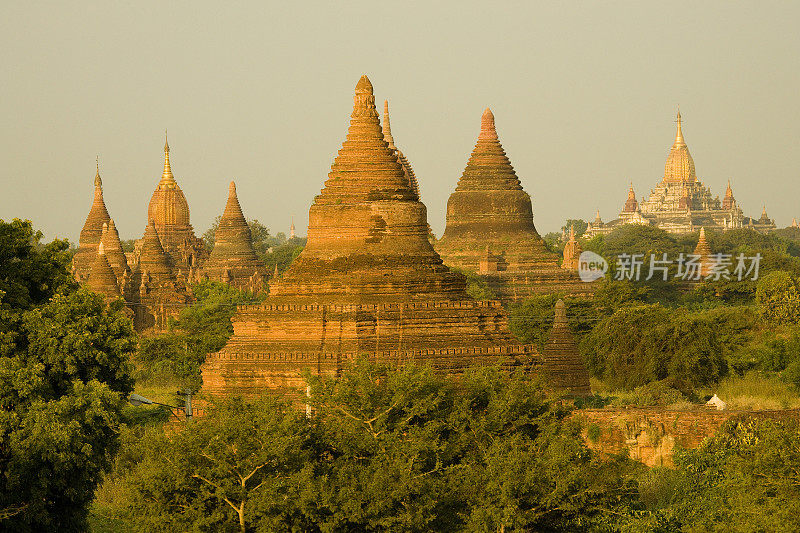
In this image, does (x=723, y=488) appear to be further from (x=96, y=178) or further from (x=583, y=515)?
(x=96, y=178)

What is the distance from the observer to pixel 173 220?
90188mm

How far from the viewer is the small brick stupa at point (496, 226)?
53.0 meters

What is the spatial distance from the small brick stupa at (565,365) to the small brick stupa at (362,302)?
4.37m

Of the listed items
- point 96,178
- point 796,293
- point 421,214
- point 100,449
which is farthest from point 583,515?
point 96,178

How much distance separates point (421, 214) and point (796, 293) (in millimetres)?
26466

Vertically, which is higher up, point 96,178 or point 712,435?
point 96,178

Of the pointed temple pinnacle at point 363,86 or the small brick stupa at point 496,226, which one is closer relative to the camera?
the pointed temple pinnacle at point 363,86

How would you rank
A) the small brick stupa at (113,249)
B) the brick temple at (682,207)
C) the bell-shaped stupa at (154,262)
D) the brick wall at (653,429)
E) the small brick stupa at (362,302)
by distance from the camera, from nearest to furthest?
the small brick stupa at (362,302), the brick wall at (653,429), the bell-shaped stupa at (154,262), the small brick stupa at (113,249), the brick temple at (682,207)

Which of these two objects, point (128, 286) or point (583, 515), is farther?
point (128, 286)

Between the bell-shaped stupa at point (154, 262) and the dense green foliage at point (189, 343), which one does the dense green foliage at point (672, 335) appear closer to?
Result: the dense green foliage at point (189, 343)

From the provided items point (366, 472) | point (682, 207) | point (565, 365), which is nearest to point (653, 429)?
point (565, 365)

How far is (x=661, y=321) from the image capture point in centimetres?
4375

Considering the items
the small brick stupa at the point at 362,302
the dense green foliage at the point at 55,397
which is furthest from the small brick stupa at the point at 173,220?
the dense green foliage at the point at 55,397

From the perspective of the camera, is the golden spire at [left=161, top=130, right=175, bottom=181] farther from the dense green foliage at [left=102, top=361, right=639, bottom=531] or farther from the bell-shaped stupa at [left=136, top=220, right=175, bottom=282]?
the dense green foliage at [left=102, top=361, right=639, bottom=531]
